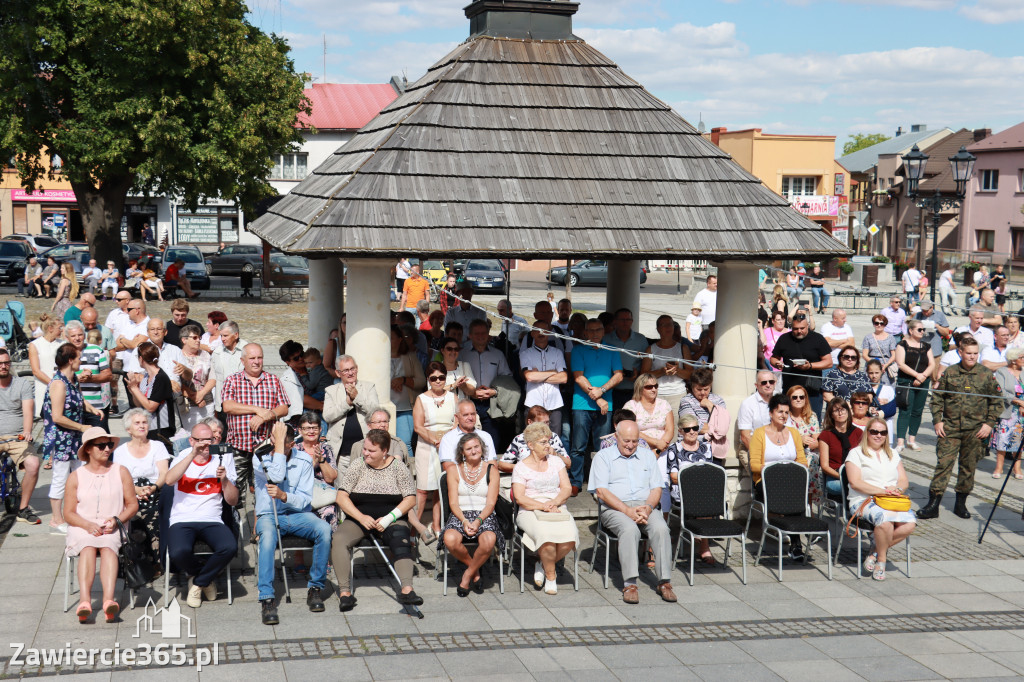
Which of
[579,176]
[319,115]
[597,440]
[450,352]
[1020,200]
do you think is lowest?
[597,440]

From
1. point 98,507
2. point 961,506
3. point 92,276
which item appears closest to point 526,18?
point 98,507

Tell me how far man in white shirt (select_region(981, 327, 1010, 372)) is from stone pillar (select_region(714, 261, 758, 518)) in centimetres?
422

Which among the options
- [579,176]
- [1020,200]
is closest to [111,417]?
[579,176]

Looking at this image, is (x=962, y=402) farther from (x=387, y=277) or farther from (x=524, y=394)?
(x=387, y=277)

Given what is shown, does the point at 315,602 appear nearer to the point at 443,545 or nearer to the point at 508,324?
the point at 443,545

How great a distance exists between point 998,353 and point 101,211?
28.3 metres

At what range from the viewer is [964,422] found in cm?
1120

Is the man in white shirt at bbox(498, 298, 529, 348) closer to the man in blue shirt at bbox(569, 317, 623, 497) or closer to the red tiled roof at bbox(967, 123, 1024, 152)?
the man in blue shirt at bbox(569, 317, 623, 497)

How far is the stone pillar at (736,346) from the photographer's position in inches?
411

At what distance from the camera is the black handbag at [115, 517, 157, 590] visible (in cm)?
793

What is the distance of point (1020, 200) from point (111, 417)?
5409cm

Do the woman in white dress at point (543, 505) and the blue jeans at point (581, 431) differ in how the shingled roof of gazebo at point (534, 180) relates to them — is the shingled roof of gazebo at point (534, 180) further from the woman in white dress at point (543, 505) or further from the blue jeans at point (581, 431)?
the blue jeans at point (581, 431)

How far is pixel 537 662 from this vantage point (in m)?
7.15

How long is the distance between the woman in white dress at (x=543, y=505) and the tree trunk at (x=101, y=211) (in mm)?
28051
